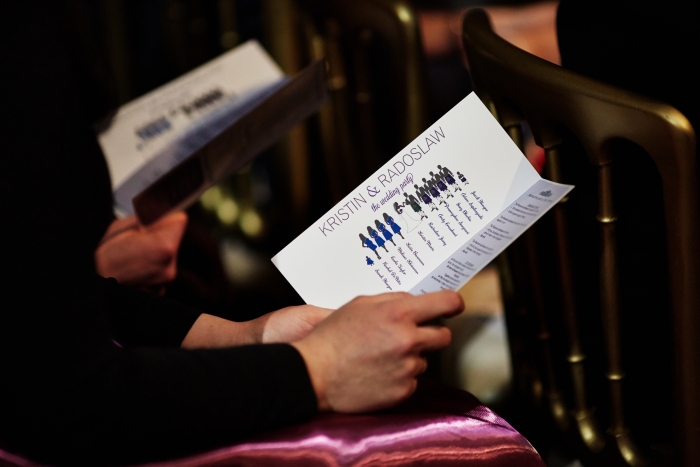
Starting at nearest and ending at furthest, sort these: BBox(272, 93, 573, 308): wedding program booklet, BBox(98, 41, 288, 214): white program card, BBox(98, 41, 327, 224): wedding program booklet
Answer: BBox(272, 93, 573, 308): wedding program booklet
BBox(98, 41, 327, 224): wedding program booklet
BBox(98, 41, 288, 214): white program card

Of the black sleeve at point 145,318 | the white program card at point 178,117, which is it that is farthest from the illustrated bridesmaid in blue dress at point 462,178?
the white program card at point 178,117

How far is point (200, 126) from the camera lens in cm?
95

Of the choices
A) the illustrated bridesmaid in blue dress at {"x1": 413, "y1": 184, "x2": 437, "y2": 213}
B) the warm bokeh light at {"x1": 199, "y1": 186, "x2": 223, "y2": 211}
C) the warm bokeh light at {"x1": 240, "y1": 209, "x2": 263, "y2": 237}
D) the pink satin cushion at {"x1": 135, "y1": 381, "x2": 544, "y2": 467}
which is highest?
the illustrated bridesmaid in blue dress at {"x1": 413, "y1": 184, "x2": 437, "y2": 213}

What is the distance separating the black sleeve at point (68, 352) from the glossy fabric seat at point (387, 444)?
0.5 inches

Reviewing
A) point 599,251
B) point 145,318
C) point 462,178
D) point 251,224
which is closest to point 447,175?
point 462,178

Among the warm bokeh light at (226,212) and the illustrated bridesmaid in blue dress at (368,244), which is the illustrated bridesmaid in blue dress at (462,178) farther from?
the warm bokeh light at (226,212)

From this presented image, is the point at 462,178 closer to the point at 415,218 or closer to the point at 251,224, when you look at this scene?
the point at 415,218

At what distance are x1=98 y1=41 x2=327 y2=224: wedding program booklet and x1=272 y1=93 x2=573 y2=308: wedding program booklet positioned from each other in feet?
0.85

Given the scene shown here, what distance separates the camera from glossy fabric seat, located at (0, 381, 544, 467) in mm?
521

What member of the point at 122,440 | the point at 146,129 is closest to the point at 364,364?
the point at 122,440

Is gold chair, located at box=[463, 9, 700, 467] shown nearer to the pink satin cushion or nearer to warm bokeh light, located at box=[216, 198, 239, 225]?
the pink satin cushion

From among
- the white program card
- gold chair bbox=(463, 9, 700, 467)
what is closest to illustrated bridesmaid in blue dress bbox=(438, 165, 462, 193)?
gold chair bbox=(463, 9, 700, 467)

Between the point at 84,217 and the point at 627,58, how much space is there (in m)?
0.53

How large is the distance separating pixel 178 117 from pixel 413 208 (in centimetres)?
49
